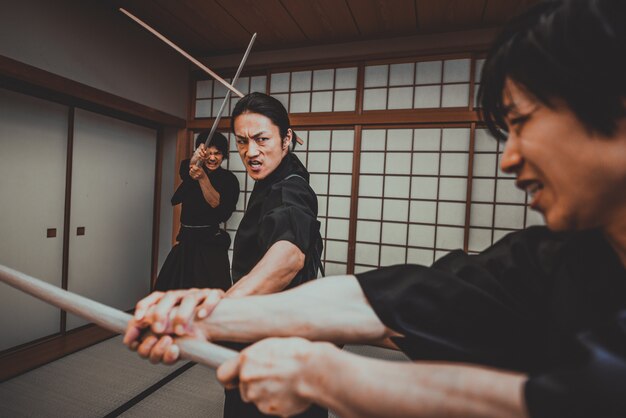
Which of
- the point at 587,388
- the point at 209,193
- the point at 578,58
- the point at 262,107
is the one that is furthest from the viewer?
the point at 209,193

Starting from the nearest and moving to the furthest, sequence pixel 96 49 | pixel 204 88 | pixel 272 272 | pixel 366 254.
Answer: pixel 272 272 → pixel 96 49 → pixel 366 254 → pixel 204 88

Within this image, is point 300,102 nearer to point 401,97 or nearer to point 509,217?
point 401,97

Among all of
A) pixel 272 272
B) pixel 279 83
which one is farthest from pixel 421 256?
pixel 272 272

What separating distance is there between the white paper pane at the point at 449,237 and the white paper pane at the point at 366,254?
673 millimetres

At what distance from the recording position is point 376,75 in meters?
3.81

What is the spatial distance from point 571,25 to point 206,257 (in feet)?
10.8

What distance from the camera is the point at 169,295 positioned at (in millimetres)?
971

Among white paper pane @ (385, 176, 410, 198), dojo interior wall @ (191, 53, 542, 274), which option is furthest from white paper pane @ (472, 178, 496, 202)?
white paper pane @ (385, 176, 410, 198)

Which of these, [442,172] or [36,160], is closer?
[36,160]

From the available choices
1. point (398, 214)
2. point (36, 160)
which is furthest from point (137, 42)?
point (398, 214)

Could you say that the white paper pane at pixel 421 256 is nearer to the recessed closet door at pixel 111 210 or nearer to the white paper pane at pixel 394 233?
the white paper pane at pixel 394 233

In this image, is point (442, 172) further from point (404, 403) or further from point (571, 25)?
point (404, 403)

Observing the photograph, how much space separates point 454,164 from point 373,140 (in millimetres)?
881

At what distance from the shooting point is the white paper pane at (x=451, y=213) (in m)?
3.63
